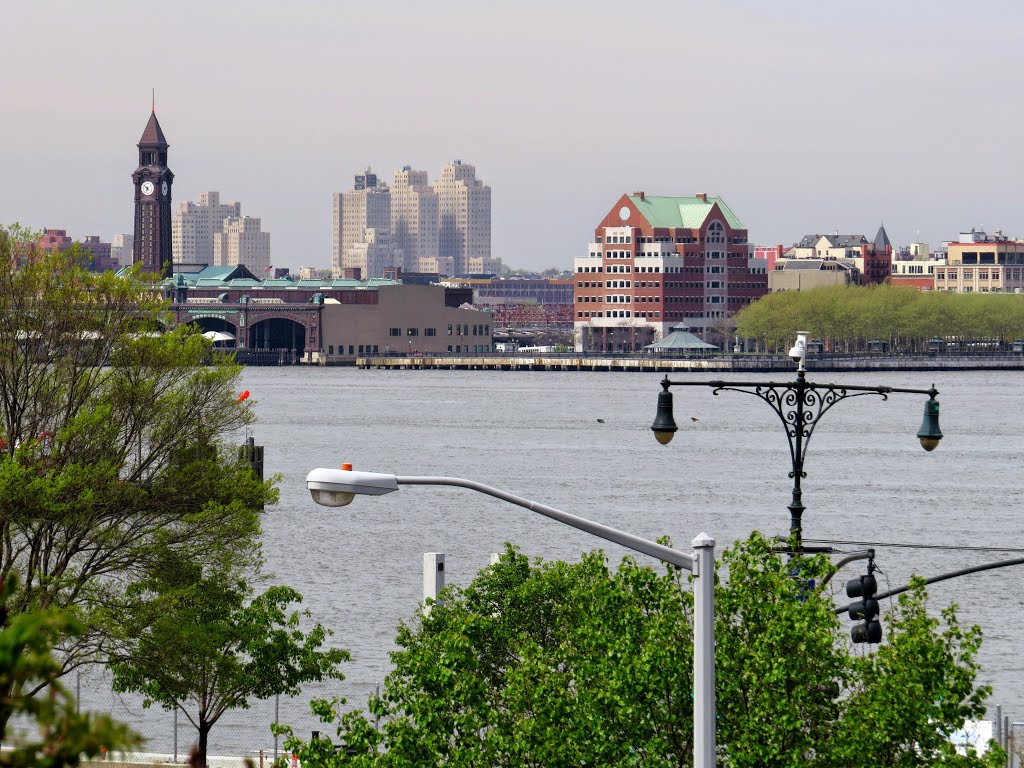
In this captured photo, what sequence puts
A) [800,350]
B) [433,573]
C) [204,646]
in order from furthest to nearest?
[433,573], [204,646], [800,350]

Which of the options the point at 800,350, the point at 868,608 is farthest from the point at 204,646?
the point at 868,608

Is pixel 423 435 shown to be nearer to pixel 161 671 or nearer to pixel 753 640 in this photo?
pixel 161 671

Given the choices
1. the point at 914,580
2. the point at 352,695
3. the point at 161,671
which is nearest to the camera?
the point at 914,580

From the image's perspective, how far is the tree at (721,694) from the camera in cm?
1816

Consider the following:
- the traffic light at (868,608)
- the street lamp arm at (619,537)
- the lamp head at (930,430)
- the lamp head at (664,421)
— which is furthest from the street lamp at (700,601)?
the lamp head at (930,430)

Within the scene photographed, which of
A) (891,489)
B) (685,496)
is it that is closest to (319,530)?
(685,496)

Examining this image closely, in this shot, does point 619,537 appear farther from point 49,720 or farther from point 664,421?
point 664,421

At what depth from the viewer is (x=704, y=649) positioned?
12.3m

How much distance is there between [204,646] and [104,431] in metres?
4.32

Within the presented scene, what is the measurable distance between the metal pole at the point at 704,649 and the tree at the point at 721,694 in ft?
18.5

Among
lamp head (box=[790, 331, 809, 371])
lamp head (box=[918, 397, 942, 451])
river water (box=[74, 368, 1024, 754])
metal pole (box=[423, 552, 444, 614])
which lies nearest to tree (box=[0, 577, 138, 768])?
lamp head (box=[918, 397, 942, 451])

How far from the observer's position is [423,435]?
139125mm

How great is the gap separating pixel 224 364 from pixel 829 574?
18551mm

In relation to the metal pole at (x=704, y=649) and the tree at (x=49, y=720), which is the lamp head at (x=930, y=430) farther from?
the tree at (x=49, y=720)
